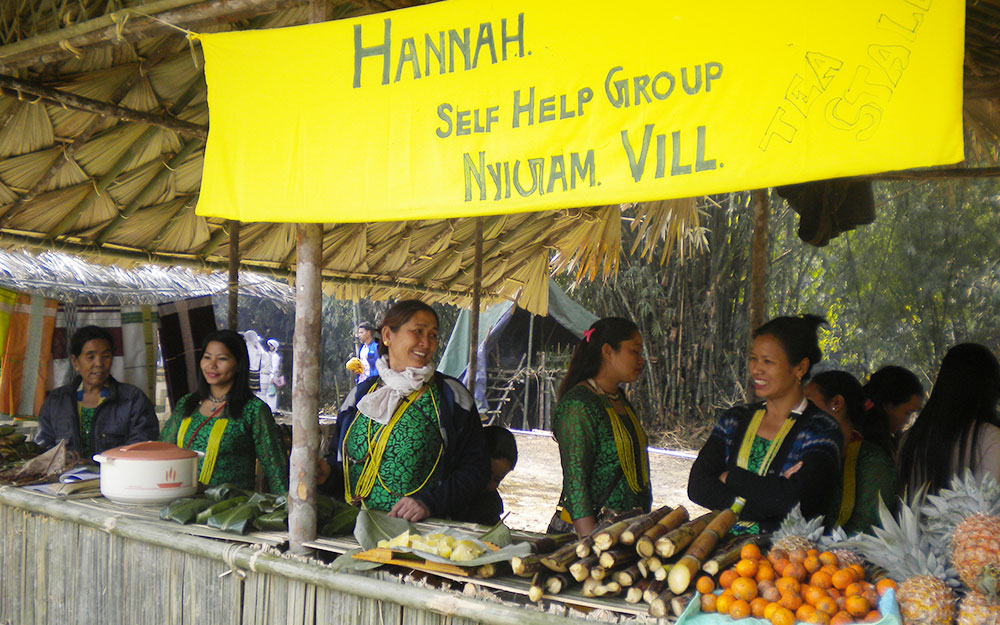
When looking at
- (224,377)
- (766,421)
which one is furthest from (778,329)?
(224,377)

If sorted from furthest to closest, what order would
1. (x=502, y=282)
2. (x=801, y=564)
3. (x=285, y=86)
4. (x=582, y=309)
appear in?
(x=582, y=309), (x=502, y=282), (x=285, y=86), (x=801, y=564)

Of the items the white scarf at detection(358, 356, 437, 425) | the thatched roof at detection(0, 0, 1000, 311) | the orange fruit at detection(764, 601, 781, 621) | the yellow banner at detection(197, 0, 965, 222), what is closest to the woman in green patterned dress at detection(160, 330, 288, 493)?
the white scarf at detection(358, 356, 437, 425)

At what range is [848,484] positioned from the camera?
2.86 m

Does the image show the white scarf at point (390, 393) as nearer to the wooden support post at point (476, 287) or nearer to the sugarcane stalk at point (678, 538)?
the sugarcane stalk at point (678, 538)

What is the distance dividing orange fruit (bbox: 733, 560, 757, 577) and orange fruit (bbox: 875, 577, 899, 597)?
0.27 metres

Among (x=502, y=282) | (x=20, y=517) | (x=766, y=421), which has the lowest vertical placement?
(x=20, y=517)

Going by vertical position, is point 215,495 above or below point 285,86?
below

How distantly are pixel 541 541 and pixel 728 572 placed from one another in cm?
54

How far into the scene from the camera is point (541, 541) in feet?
7.14

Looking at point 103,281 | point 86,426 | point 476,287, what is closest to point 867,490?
point 86,426

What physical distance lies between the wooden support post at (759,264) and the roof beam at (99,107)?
325 centimetres

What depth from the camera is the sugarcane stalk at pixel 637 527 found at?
2.00 meters

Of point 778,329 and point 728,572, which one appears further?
point 778,329

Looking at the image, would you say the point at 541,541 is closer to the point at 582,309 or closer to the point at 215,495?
the point at 215,495
